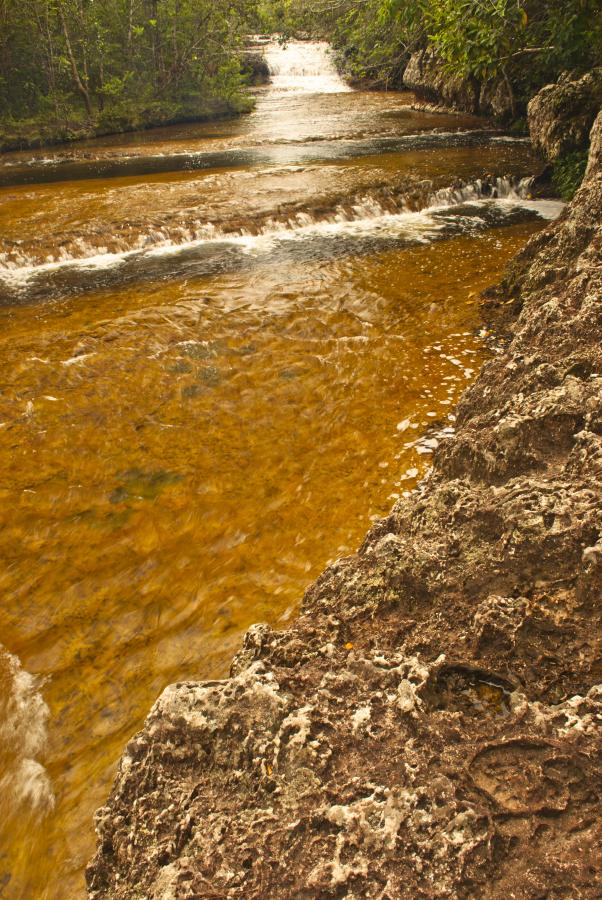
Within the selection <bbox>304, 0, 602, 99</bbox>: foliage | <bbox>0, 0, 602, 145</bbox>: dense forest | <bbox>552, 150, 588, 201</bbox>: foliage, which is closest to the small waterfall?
<bbox>0, 0, 602, 145</bbox>: dense forest

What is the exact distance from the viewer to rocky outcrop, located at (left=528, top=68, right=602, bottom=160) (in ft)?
32.6

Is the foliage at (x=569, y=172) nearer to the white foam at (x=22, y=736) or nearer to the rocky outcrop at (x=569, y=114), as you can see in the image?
the rocky outcrop at (x=569, y=114)

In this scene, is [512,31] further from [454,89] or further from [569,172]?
[454,89]

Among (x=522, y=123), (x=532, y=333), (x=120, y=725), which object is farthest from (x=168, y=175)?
(x=120, y=725)

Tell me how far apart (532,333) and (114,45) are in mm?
26129

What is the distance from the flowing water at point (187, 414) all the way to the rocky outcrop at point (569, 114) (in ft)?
3.54

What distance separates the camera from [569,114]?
33.0 ft

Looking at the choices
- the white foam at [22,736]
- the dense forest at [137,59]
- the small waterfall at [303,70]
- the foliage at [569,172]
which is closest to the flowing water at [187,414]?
the white foam at [22,736]

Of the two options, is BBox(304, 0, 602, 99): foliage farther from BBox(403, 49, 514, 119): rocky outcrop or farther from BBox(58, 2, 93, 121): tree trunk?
BBox(58, 2, 93, 121): tree trunk

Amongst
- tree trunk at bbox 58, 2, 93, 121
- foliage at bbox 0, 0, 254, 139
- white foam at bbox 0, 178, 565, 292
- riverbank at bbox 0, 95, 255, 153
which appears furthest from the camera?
foliage at bbox 0, 0, 254, 139

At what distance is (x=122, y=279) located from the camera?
820cm

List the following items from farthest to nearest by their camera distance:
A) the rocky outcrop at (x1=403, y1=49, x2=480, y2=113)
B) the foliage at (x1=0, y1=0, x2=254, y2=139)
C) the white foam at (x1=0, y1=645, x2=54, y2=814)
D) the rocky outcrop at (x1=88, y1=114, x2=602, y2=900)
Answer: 1. the foliage at (x1=0, y1=0, x2=254, y2=139)
2. the rocky outcrop at (x1=403, y1=49, x2=480, y2=113)
3. the white foam at (x1=0, y1=645, x2=54, y2=814)
4. the rocky outcrop at (x1=88, y1=114, x2=602, y2=900)

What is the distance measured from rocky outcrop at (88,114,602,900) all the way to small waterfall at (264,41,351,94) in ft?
105

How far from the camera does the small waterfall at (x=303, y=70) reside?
31.2 meters
